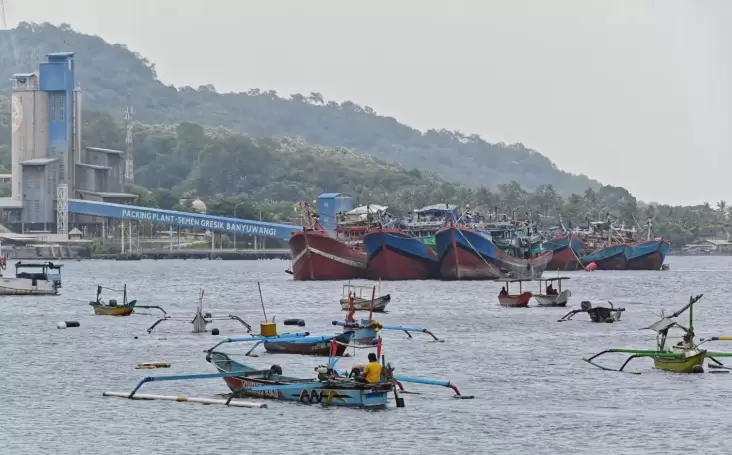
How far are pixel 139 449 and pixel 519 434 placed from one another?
41.7 feet

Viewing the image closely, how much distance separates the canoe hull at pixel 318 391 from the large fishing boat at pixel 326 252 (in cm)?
10438

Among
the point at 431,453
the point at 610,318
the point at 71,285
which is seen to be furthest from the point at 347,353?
the point at 71,285

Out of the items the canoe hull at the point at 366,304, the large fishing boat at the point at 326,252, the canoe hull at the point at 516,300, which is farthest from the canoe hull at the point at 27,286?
the large fishing boat at the point at 326,252

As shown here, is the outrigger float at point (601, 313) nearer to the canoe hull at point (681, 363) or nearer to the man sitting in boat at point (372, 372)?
the canoe hull at point (681, 363)

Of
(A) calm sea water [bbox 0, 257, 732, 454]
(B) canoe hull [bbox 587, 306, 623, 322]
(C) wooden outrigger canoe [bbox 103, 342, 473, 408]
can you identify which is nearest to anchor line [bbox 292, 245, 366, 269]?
(A) calm sea water [bbox 0, 257, 732, 454]

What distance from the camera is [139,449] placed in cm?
4866

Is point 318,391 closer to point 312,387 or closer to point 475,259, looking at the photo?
point 312,387

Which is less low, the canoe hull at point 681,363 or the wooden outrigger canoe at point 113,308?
the wooden outrigger canoe at point 113,308

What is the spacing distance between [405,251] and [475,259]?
7.65 m

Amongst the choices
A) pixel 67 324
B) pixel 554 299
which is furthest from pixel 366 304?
pixel 67 324

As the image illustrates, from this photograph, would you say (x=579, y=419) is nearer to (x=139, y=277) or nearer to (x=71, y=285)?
(x=71, y=285)

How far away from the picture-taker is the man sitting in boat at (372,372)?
173ft

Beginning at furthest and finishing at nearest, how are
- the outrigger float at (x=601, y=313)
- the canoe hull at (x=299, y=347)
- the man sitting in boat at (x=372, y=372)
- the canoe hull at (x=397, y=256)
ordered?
the canoe hull at (x=397, y=256), the outrigger float at (x=601, y=313), the canoe hull at (x=299, y=347), the man sitting in boat at (x=372, y=372)

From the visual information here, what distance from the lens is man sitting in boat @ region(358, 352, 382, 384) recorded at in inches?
2082
